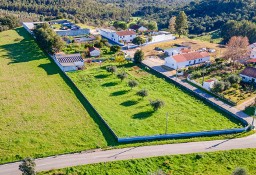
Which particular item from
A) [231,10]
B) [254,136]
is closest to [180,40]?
[231,10]

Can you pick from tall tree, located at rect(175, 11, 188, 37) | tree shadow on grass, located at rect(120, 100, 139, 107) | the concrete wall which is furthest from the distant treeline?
tree shadow on grass, located at rect(120, 100, 139, 107)

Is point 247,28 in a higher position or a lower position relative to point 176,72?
higher

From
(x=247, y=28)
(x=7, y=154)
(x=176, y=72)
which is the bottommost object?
(x=7, y=154)

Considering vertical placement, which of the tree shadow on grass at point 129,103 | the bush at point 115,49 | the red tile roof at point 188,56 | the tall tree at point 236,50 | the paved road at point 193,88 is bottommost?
the tree shadow on grass at point 129,103

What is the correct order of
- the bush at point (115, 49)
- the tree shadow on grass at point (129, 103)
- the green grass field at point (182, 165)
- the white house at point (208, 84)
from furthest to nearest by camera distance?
the bush at point (115, 49) < the white house at point (208, 84) < the tree shadow on grass at point (129, 103) < the green grass field at point (182, 165)

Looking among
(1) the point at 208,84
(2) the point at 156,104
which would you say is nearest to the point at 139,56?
(1) the point at 208,84

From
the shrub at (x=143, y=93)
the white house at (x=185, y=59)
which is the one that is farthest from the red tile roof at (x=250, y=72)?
the shrub at (x=143, y=93)

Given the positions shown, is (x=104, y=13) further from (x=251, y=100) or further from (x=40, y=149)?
(x=40, y=149)

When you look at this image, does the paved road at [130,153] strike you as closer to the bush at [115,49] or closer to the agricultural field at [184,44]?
the agricultural field at [184,44]
